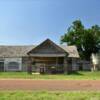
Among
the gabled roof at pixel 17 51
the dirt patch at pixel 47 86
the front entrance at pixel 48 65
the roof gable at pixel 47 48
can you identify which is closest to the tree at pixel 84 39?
the gabled roof at pixel 17 51

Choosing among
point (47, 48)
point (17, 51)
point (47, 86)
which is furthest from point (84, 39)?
point (47, 86)

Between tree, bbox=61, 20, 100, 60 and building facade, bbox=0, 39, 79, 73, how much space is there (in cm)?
1879

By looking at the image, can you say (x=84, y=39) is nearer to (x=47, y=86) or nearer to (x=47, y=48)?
(x=47, y=48)

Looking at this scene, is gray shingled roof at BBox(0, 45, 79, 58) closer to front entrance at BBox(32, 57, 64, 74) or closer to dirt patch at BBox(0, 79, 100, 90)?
front entrance at BBox(32, 57, 64, 74)

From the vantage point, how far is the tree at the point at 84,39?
81188 mm

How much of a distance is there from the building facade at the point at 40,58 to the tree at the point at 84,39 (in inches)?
740

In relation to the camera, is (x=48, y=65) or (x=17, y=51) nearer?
(x=48, y=65)

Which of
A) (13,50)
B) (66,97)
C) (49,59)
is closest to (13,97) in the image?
(66,97)

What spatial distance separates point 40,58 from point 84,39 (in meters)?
26.0

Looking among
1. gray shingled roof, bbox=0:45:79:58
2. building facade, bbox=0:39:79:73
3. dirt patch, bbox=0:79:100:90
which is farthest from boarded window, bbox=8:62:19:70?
dirt patch, bbox=0:79:100:90

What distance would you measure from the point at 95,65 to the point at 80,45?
1225 centimetres

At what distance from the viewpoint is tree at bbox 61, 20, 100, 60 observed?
8119cm

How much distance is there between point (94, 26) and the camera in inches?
3314

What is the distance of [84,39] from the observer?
81.0 meters
